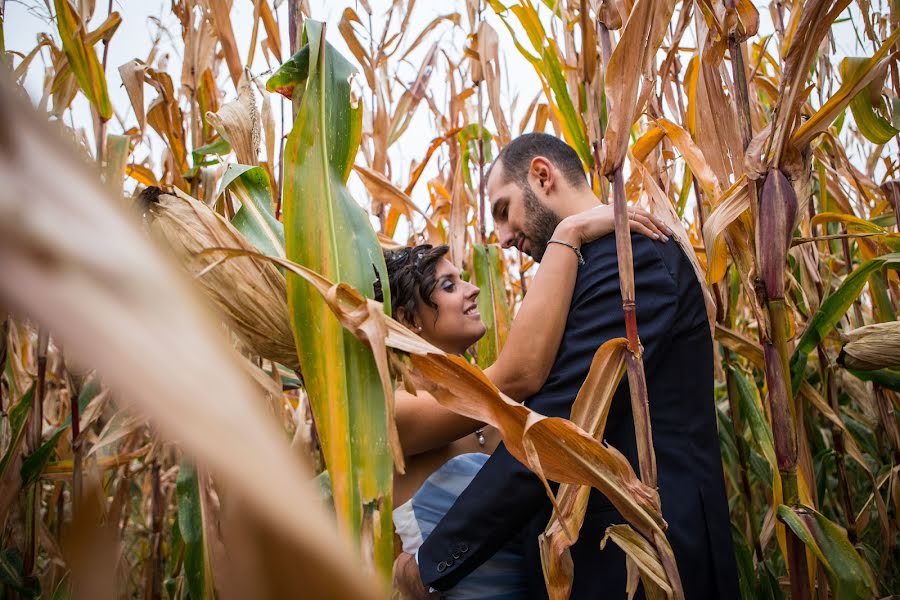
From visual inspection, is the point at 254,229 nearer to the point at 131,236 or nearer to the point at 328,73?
the point at 328,73

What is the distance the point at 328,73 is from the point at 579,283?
52 centimetres

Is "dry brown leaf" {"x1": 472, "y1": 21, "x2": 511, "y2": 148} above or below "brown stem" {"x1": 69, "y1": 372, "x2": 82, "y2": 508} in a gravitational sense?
above

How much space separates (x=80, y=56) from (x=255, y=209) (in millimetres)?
646

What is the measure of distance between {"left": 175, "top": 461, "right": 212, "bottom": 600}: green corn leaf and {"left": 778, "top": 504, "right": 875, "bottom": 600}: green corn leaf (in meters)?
0.90

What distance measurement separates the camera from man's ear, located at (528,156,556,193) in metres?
1.41

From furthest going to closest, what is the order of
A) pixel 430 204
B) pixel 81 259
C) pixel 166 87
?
pixel 430 204 < pixel 166 87 < pixel 81 259

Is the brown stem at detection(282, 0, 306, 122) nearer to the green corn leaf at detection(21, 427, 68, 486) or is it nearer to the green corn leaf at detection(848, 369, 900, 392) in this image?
the green corn leaf at detection(21, 427, 68, 486)

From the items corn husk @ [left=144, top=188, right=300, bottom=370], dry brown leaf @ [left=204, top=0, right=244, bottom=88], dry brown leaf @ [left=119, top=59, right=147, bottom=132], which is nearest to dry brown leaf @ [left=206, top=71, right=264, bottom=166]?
corn husk @ [left=144, top=188, right=300, bottom=370]

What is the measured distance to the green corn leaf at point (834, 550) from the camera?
0.81m

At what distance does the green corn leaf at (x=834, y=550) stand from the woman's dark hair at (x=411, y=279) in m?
0.85

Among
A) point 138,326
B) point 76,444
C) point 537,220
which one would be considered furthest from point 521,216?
point 138,326

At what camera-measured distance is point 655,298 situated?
0.99 m

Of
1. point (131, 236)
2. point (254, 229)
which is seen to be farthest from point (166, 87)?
point (131, 236)

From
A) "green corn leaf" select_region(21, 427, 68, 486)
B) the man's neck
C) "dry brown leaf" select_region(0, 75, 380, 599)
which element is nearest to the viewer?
"dry brown leaf" select_region(0, 75, 380, 599)
